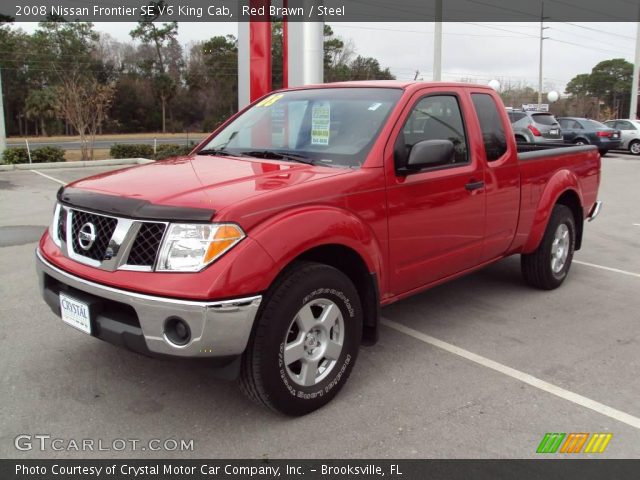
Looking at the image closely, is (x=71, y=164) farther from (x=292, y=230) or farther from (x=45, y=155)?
(x=292, y=230)

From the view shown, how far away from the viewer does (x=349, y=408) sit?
3.36 metres

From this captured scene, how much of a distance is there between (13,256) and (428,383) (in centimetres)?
516

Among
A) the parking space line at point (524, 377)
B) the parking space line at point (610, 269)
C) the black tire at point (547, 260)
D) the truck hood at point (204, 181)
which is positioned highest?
the truck hood at point (204, 181)

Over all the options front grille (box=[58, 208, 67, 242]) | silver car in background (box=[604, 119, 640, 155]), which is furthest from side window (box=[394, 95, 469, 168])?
silver car in background (box=[604, 119, 640, 155])

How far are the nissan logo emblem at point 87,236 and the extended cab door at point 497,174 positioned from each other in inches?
114

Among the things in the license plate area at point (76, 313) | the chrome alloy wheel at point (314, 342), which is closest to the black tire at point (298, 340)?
the chrome alloy wheel at point (314, 342)

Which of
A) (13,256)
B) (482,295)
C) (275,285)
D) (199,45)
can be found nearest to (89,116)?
(13,256)

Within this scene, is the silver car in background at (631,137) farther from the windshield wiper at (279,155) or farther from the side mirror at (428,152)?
the windshield wiper at (279,155)

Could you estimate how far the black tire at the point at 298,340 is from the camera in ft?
9.57

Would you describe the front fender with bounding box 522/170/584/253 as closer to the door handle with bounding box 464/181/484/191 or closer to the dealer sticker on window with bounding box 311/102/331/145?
the door handle with bounding box 464/181/484/191

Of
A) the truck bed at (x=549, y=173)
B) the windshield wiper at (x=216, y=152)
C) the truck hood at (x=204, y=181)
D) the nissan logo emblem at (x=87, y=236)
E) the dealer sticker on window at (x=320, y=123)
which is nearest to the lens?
the truck hood at (x=204, y=181)

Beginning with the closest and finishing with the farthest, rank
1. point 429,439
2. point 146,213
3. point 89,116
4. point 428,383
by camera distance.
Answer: point 146,213 → point 429,439 → point 428,383 → point 89,116

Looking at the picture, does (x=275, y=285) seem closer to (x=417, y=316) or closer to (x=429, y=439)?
(x=429, y=439)

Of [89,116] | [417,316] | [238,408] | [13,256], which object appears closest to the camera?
[238,408]
